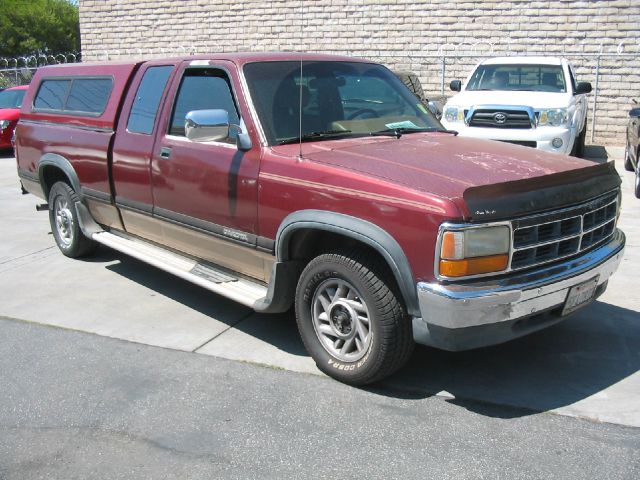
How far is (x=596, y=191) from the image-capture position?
405 cm

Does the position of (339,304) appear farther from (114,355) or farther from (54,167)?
(54,167)

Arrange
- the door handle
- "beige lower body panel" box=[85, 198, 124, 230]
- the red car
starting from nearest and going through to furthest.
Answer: the door handle, "beige lower body panel" box=[85, 198, 124, 230], the red car

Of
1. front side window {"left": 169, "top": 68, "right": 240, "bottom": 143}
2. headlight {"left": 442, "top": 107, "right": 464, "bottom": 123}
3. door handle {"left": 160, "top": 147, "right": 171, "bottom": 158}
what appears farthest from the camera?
headlight {"left": 442, "top": 107, "right": 464, "bottom": 123}

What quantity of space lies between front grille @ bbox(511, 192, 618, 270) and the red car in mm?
14246

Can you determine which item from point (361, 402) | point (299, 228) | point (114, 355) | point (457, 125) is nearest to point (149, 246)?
point (114, 355)

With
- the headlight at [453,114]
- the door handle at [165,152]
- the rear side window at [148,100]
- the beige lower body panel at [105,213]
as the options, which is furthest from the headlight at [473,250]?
the headlight at [453,114]

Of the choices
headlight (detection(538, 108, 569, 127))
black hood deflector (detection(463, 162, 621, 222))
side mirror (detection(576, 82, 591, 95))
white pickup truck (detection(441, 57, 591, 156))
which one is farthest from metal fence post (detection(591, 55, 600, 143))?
black hood deflector (detection(463, 162, 621, 222))

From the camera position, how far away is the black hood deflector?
3.43 m

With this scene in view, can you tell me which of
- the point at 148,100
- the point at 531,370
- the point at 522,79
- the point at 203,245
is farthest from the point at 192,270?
the point at 522,79

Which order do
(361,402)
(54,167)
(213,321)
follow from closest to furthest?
(361,402) < (213,321) < (54,167)

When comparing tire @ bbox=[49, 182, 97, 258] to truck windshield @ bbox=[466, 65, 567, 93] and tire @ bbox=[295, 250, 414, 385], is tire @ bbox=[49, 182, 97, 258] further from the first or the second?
truck windshield @ bbox=[466, 65, 567, 93]

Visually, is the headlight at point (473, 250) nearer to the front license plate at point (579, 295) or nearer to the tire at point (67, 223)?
the front license plate at point (579, 295)

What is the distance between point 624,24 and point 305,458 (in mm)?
15194

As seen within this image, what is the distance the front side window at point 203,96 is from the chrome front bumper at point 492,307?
1.92 metres
